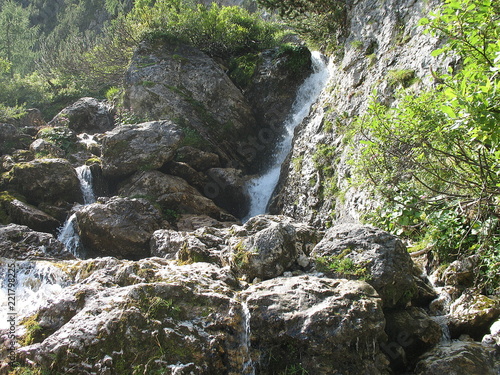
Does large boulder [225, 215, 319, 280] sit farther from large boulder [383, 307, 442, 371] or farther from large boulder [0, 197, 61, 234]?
large boulder [0, 197, 61, 234]

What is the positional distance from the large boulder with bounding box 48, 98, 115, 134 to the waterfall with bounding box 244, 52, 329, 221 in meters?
9.06

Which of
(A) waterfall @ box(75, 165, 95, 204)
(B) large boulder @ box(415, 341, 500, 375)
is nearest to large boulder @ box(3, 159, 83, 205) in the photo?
(A) waterfall @ box(75, 165, 95, 204)

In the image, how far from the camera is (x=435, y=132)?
15.7 feet

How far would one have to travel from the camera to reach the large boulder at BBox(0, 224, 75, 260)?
9383 millimetres

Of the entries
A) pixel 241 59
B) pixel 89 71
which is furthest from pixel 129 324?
pixel 89 71

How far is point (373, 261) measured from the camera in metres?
5.95

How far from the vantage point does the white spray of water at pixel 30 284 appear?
667 centimetres

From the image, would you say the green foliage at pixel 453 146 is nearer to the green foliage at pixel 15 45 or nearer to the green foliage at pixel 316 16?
the green foliage at pixel 316 16

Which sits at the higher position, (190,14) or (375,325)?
(190,14)

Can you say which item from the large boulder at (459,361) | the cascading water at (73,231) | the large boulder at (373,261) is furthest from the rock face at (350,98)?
the cascading water at (73,231)

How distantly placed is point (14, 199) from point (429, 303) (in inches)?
476

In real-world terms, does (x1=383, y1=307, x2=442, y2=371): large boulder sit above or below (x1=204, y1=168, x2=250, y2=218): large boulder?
above

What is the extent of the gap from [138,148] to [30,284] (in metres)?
7.18

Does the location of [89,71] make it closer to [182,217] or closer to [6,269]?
[182,217]
